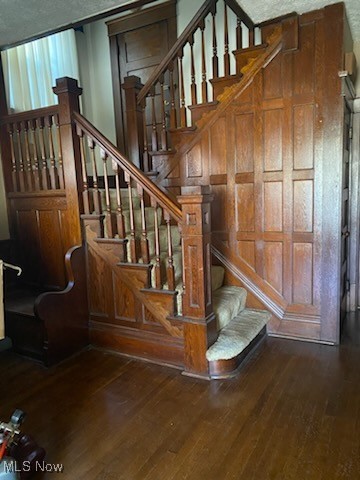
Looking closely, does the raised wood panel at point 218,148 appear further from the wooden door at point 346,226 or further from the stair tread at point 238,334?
the stair tread at point 238,334

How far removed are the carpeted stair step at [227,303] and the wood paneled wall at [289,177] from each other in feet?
0.61

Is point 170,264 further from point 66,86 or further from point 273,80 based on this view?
point 273,80

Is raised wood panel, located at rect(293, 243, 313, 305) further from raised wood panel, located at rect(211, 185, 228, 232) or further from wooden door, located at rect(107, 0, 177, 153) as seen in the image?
wooden door, located at rect(107, 0, 177, 153)

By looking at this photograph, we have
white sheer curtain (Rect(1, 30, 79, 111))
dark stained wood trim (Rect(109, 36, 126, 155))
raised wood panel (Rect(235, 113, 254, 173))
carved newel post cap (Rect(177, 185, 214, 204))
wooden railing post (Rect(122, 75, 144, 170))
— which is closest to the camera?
carved newel post cap (Rect(177, 185, 214, 204))

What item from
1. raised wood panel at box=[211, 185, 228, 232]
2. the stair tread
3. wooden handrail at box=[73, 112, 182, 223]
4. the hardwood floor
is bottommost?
the hardwood floor

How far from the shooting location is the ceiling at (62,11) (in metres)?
2.13

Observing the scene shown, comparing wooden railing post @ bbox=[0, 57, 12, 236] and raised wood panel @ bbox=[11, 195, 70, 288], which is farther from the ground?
wooden railing post @ bbox=[0, 57, 12, 236]

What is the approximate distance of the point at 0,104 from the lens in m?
3.22

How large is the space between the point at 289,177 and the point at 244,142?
50 centimetres

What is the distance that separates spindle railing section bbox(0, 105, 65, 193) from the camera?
295 cm

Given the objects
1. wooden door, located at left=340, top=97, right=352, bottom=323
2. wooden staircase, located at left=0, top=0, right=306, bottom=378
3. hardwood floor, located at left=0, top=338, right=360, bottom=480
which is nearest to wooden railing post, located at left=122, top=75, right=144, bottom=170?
wooden staircase, located at left=0, top=0, right=306, bottom=378

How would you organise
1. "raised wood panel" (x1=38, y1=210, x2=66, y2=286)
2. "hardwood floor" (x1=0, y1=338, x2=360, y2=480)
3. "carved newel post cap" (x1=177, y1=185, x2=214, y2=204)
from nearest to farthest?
"hardwood floor" (x1=0, y1=338, x2=360, y2=480)
"carved newel post cap" (x1=177, y1=185, x2=214, y2=204)
"raised wood panel" (x1=38, y1=210, x2=66, y2=286)

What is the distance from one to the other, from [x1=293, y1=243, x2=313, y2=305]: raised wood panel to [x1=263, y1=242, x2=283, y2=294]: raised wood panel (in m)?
0.12

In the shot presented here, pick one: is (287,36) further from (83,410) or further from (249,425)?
(83,410)
